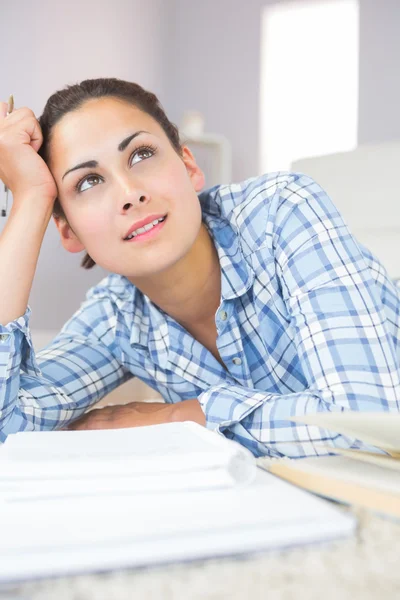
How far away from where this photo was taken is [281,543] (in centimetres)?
28

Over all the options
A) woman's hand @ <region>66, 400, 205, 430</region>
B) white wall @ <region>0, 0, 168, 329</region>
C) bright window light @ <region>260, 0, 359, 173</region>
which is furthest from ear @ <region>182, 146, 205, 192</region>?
bright window light @ <region>260, 0, 359, 173</region>

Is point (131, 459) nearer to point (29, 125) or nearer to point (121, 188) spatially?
point (121, 188)

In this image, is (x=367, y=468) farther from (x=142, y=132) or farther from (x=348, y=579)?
(x=142, y=132)

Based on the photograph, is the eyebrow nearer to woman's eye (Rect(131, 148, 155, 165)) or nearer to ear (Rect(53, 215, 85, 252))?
woman's eye (Rect(131, 148, 155, 165))

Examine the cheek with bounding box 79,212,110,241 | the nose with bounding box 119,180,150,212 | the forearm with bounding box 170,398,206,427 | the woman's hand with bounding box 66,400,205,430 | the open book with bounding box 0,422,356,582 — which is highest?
the open book with bounding box 0,422,356,582

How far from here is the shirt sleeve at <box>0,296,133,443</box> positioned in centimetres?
103

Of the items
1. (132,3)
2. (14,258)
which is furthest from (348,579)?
(132,3)

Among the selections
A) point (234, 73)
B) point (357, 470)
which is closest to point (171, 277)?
point (357, 470)

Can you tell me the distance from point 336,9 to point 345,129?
533 millimetres

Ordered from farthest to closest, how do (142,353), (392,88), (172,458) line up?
(392,88)
(142,353)
(172,458)

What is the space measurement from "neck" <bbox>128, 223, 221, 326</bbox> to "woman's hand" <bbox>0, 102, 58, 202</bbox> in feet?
0.85

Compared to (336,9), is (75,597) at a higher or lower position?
lower

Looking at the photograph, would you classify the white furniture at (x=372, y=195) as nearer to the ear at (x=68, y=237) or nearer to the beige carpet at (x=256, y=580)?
the ear at (x=68, y=237)

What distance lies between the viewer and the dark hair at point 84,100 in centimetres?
114
